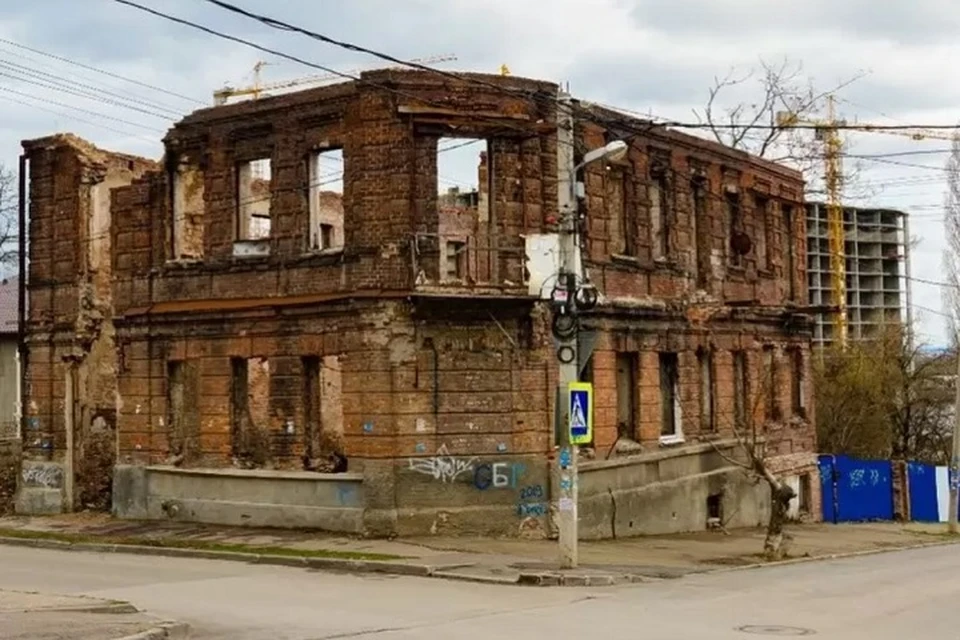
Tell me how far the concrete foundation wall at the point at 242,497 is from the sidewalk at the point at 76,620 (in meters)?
8.15

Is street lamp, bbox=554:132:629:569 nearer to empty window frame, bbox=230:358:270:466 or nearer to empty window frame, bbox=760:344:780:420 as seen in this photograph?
empty window frame, bbox=230:358:270:466

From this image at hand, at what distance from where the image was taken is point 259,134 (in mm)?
25078

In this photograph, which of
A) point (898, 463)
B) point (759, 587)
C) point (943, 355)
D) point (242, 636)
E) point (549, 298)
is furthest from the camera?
point (943, 355)

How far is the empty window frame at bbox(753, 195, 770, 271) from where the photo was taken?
33656 mm

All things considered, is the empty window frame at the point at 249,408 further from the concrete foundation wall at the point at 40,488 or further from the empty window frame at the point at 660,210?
the empty window frame at the point at 660,210

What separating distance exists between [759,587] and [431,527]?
677 cm

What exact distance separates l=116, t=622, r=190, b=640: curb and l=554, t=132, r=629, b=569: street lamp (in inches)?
281

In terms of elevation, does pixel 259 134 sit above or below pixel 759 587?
above

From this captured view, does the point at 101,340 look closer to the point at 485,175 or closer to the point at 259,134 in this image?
the point at 259,134

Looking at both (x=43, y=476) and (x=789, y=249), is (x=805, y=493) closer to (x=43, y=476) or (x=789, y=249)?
(x=789, y=249)

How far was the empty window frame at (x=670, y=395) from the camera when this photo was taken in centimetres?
2866

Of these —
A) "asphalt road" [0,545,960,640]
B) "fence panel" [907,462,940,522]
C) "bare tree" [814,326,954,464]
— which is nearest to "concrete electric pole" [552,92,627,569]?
"asphalt road" [0,545,960,640]

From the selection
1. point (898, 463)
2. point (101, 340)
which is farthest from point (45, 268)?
point (898, 463)

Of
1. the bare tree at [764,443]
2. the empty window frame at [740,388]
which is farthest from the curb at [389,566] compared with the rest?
the empty window frame at [740,388]
